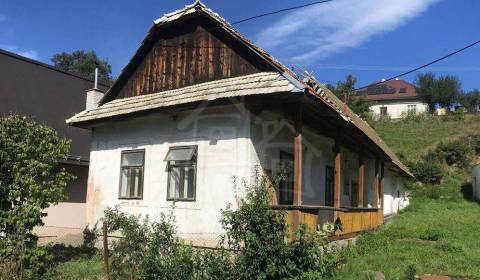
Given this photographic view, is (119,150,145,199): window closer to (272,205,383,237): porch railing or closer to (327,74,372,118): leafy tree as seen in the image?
(272,205,383,237): porch railing

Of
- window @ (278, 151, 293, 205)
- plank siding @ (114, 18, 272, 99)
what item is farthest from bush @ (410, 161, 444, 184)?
plank siding @ (114, 18, 272, 99)

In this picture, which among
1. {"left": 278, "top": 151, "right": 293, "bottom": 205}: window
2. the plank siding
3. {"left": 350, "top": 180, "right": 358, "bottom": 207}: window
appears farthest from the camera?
{"left": 350, "top": 180, "right": 358, "bottom": 207}: window

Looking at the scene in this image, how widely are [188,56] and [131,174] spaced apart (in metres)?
3.44

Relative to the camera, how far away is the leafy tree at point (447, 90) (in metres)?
59.4

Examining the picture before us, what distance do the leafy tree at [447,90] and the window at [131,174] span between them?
180 feet

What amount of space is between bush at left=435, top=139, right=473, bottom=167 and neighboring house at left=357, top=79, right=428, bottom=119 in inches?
1014

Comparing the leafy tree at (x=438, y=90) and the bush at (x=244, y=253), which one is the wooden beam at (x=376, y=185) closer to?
the bush at (x=244, y=253)

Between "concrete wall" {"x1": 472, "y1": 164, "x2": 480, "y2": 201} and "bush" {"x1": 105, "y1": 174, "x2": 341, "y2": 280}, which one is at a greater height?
"concrete wall" {"x1": 472, "y1": 164, "x2": 480, "y2": 201}

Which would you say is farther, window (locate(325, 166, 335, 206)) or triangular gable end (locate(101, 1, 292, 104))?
window (locate(325, 166, 335, 206))

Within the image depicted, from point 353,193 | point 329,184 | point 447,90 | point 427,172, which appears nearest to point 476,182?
point 427,172

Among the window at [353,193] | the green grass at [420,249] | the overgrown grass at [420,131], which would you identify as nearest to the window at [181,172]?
the green grass at [420,249]

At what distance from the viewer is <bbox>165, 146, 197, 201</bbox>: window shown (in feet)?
36.0

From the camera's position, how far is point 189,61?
477 inches

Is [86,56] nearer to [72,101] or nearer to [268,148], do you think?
[72,101]
